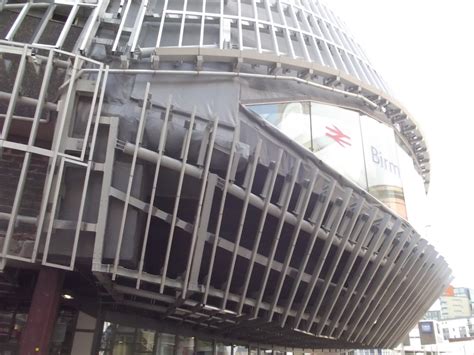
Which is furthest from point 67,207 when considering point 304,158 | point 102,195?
point 304,158

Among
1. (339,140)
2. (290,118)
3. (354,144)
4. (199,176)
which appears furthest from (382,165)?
(199,176)

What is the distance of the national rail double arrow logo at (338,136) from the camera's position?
46.4 ft

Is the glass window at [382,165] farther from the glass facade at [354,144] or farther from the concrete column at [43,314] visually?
the concrete column at [43,314]

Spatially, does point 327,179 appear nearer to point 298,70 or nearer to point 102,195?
point 298,70

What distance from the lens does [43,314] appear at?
959 cm

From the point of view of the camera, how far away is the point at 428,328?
46938 millimetres

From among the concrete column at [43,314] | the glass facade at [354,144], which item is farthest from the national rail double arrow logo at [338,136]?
the concrete column at [43,314]

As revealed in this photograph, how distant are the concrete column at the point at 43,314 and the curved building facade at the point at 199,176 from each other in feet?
0.30

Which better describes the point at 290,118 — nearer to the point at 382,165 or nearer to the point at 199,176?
the point at 199,176

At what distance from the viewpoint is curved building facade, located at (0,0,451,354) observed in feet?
31.1

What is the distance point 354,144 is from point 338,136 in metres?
0.83

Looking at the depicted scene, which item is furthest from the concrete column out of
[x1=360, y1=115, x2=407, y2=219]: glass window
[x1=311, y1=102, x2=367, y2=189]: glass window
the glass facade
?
[x1=360, y1=115, x2=407, y2=219]: glass window

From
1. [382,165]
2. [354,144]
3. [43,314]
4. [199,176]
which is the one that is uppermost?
[354,144]

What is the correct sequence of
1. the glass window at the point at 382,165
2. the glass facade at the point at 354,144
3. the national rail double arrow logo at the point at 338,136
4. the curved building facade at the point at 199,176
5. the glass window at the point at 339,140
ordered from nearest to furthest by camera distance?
the curved building facade at the point at 199,176 < the glass facade at the point at 354,144 < the glass window at the point at 339,140 < the national rail double arrow logo at the point at 338,136 < the glass window at the point at 382,165
